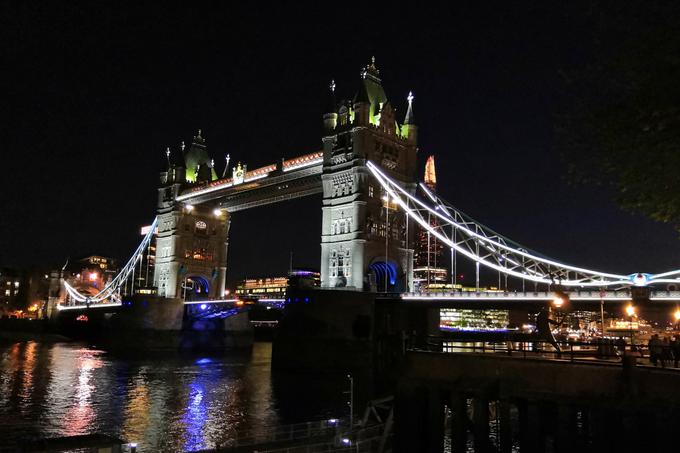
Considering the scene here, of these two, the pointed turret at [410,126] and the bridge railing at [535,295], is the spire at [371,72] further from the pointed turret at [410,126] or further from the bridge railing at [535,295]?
the bridge railing at [535,295]

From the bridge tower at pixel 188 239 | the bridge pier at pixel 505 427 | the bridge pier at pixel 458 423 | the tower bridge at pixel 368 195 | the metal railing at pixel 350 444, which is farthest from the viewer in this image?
the bridge tower at pixel 188 239

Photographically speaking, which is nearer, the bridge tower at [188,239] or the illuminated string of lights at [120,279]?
the bridge tower at [188,239]

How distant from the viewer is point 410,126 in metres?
67.0

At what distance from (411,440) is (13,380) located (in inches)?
1452

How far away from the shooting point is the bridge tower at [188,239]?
307 feet

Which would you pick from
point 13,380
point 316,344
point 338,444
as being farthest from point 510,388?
point 13,380

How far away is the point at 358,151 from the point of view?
6162 cm

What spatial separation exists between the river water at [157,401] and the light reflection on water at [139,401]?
0.04 m

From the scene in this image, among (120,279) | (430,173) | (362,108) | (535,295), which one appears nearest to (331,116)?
(362,108)

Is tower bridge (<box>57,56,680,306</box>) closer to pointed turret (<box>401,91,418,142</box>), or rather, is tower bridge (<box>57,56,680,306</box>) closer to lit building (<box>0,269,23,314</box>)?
pointed turret (<box>401,91,418,142</box>)

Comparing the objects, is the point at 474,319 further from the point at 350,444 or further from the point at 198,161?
the point at 350,444

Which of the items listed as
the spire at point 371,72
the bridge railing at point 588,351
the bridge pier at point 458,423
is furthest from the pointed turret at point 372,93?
the bridge pier at point 458,423

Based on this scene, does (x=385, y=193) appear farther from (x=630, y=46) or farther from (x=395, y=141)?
(x=630, y=46)

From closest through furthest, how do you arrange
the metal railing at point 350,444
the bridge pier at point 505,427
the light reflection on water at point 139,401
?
1. the bridge pier at point 505,427
2. the metal railing at point 350,444
3. the light reflection on water at point 139,401
